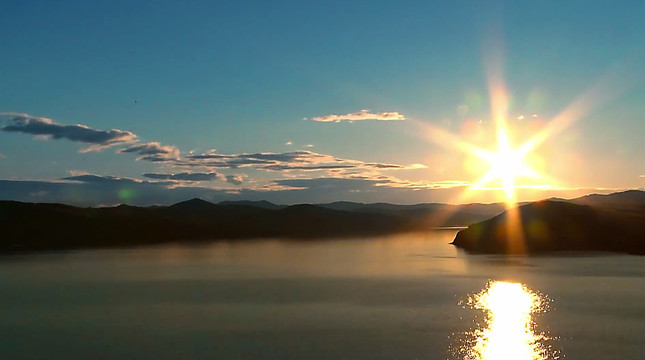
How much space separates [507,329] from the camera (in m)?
36.6

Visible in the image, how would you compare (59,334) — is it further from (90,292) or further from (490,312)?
(490,312)

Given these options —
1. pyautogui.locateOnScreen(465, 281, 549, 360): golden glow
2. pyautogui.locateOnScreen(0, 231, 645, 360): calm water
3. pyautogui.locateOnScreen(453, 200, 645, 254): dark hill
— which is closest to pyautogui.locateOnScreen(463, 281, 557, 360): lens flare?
pyautogui.locateOnScreen(465, 281, 549, 360): golden glow

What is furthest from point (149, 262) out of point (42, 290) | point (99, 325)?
point (99, 325)

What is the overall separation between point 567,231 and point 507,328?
3351 inches

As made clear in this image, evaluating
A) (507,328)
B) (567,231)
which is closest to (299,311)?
(507,328)

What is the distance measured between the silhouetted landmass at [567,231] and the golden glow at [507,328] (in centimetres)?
6214

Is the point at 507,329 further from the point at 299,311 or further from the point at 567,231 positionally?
the point at 567,231

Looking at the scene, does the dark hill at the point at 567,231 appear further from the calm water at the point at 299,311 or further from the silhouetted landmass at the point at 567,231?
the calm water at the point at 299,311

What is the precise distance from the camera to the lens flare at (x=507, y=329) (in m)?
30.5

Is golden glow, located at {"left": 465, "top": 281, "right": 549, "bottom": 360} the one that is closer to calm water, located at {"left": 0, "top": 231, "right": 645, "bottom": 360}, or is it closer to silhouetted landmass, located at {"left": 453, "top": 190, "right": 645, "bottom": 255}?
calm water, located at {"left": 0, "top": 231, "right": 645, "bottom": 360}

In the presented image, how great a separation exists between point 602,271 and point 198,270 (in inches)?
2016

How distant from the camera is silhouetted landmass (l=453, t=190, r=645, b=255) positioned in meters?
110

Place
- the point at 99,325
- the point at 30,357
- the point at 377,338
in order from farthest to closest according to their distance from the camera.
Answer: the point at 99,325 < the point at 377,338 < the point at 30,357

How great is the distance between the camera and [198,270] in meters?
79.6
